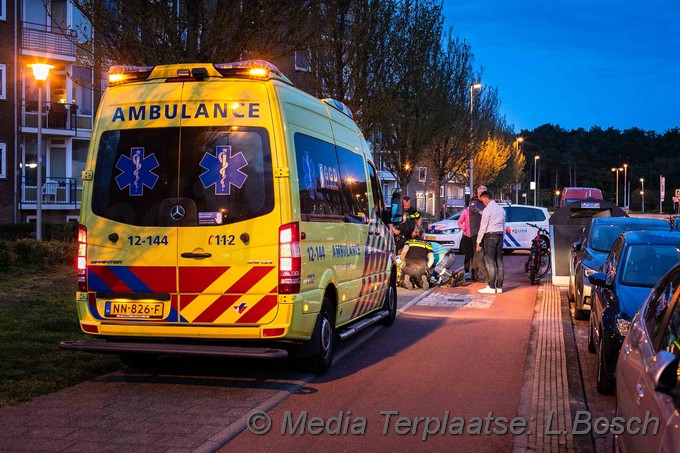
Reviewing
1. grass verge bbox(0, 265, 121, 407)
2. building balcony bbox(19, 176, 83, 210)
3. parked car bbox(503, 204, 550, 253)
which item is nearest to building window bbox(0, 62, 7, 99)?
building balcony bbox(19, 176, 83, 210)

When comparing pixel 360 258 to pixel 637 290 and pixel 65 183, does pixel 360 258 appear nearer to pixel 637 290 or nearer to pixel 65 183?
pixel 637 290

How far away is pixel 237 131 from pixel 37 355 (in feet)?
11.2

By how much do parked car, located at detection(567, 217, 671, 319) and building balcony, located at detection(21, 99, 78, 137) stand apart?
2571 cm

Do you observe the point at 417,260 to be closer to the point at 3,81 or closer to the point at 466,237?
the point at 466,237

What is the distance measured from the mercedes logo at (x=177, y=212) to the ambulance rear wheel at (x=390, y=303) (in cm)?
492

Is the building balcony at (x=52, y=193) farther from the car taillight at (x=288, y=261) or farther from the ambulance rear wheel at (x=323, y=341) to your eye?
the car taillight at (x=288, y=261)

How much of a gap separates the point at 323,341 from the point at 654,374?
499cm

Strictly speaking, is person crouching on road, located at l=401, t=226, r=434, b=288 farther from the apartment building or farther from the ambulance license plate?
the apartment building

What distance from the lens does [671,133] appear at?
462ft

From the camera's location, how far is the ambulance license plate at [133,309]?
291 inches

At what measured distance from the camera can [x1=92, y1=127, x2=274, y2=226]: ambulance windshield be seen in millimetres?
7387

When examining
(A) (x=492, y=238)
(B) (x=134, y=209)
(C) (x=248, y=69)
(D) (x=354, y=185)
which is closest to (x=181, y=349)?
(B) (x=134, y=209)

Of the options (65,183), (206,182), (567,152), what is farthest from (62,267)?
(567,152)

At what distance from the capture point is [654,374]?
343cm
